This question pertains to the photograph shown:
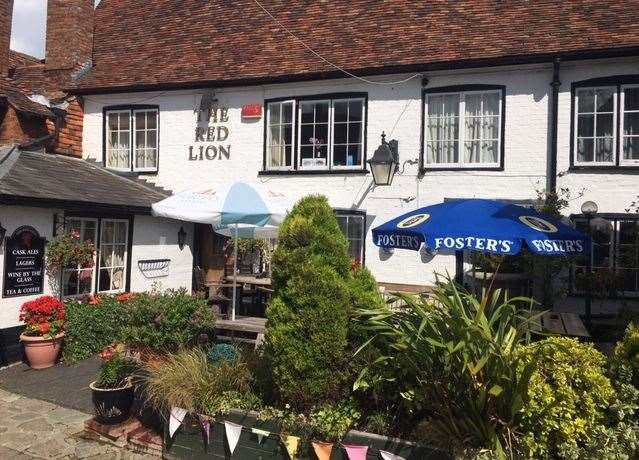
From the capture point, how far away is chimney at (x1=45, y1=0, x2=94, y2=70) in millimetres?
13359

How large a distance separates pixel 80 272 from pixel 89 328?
70.6 inches

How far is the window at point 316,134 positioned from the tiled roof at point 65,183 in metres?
2.90

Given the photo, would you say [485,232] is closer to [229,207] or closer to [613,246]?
[229,207]

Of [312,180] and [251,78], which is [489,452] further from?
[251,78]

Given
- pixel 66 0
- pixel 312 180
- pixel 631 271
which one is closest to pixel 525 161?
pixel 631 271

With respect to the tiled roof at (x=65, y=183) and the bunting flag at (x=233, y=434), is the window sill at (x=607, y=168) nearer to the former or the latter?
the bunting flag at (x=233, y=434)

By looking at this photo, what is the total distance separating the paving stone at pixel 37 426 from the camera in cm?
606

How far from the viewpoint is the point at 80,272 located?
10086 mm

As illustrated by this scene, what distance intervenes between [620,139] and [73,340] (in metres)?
9.97

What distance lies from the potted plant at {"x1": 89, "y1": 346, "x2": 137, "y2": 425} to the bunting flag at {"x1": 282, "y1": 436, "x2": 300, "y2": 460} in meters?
2.11

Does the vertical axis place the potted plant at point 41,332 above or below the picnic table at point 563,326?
below

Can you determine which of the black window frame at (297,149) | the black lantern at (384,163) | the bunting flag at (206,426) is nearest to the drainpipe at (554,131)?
the black lantern at (384,163)

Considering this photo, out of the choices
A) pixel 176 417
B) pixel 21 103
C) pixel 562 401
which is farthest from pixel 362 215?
pixel 21 103

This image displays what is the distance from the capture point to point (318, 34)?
40.7 feet
